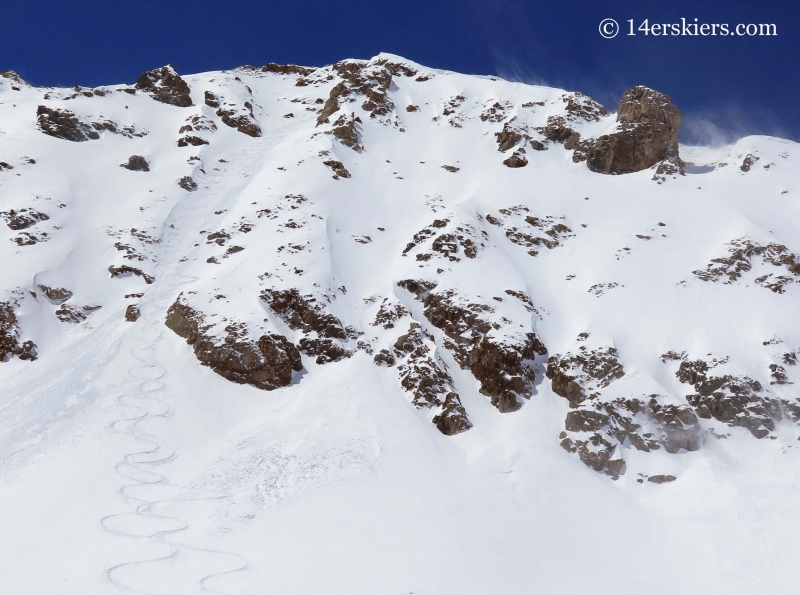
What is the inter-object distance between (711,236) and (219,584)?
40.1 m

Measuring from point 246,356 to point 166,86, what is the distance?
47.9 metres

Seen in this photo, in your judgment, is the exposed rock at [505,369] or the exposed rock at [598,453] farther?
the exposed rock at [505,369]

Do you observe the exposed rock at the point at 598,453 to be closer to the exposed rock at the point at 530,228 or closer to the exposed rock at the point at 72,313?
the exposed rock at the point at 530,228

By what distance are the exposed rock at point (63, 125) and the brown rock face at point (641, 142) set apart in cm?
4896

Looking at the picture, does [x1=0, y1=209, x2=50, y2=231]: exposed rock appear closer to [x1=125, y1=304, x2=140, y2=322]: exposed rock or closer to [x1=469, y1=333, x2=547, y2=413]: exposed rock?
[x1=125, y1=304, x2=140, y2=322]: exposed rock

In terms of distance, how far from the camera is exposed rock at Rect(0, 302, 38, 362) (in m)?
29.8

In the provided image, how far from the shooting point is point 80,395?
27547 millimetres

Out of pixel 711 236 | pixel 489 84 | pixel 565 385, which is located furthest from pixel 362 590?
pixel 489 84

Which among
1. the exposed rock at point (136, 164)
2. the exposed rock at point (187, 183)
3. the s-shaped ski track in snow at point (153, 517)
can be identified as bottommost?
the s-shaped ski track in snow at point (153, 517)

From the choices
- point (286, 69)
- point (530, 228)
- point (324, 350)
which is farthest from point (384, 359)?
point (286, 69)

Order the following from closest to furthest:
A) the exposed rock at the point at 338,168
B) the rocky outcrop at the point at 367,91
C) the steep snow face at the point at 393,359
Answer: the steep snow face at the point at 393,359 → the exposed rock at the point at 338,168 → the rocky outcrop at the point at 367,91

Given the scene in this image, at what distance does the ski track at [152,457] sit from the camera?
18703 millimetres

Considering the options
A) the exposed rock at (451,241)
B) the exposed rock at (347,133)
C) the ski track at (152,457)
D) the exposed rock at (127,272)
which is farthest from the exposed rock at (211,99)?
the exposed rock at (451,241)

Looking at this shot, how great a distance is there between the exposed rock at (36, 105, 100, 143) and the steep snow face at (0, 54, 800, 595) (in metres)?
0.25
